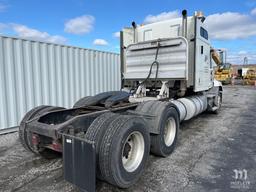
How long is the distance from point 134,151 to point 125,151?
6.5 inches

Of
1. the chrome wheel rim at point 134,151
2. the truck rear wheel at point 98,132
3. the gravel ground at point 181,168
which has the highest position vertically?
the truck rear wheel at point 98,132

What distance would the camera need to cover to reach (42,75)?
661 cm

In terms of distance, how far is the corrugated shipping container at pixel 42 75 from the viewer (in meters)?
5.84

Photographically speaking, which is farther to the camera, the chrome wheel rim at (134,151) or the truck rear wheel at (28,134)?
the truck rear wheel at (28,134)

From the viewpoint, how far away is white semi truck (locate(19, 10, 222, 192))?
2688 millimetres

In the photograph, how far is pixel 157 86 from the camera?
6031 millimetres

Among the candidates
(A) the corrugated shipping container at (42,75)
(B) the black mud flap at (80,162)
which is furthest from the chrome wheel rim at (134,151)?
(A) the corrugated shipping container at (42,75)

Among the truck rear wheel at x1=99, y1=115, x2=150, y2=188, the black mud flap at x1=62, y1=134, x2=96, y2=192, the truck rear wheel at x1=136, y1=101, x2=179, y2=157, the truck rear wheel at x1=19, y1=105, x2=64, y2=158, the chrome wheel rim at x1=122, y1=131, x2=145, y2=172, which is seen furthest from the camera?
the truck rear wheel at x1=136, y1=101, x2=179, y2=157

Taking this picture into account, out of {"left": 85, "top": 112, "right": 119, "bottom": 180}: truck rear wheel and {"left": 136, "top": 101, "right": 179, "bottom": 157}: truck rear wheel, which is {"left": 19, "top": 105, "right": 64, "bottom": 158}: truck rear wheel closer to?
{"left": 85, "top": 112, "right": 119, "bottom": 180}: truck rear wheel

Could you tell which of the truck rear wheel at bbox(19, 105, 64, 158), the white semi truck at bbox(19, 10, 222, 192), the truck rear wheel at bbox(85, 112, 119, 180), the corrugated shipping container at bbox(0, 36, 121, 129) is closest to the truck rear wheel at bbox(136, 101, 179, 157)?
the white semi truck at bbox(19, 10, 222, 192)

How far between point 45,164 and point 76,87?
168 inches

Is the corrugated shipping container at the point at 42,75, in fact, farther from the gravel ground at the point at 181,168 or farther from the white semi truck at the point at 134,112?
the white semi truck at the point at 134,112

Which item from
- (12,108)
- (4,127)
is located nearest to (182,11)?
(12,108)

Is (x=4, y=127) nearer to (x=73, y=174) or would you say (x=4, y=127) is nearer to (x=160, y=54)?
(x=73, y=174)
